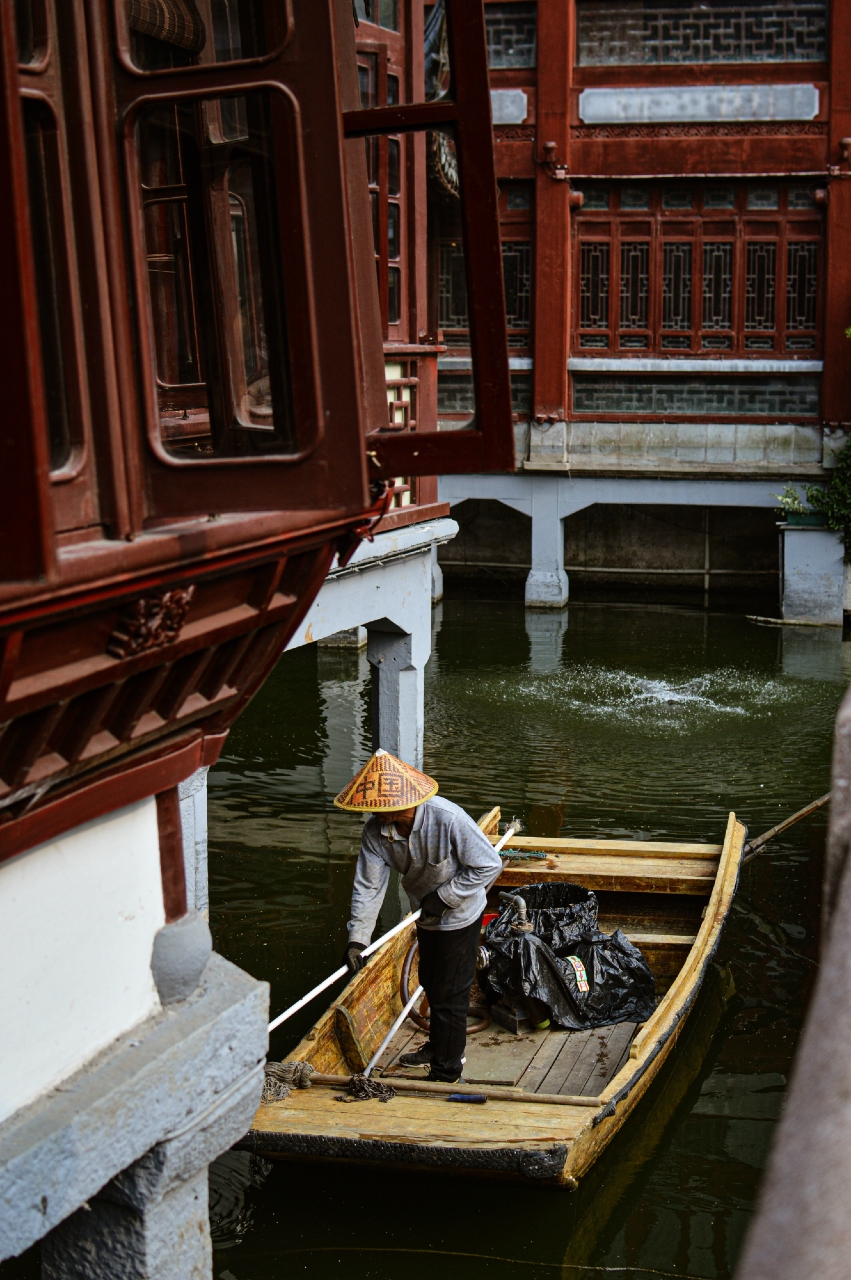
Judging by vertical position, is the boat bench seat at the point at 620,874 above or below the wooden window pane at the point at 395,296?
below

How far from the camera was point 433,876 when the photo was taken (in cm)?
672

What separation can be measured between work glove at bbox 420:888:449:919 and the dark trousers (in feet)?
0.41

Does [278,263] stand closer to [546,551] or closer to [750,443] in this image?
[750,443]

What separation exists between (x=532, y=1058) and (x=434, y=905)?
1.41m

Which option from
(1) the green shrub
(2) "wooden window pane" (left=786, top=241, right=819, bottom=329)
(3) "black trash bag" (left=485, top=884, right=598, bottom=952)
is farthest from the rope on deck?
(2) "wooden window pane" (left=786, top=241, right=819, bottom=329)

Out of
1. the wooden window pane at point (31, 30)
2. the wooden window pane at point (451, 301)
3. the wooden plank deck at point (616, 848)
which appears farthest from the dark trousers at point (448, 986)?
the wooden window pane at point (451, 301)

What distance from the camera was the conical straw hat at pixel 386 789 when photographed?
6402mm

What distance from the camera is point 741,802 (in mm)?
12734

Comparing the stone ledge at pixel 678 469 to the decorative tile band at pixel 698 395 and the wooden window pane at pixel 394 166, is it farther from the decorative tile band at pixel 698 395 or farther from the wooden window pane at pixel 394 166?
the wooden window pane at pixel 394 166

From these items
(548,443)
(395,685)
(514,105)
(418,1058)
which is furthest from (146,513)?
(514,105)

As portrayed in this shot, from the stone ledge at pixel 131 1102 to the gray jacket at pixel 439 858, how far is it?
299 cm

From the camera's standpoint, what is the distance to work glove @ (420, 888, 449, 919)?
6.71m

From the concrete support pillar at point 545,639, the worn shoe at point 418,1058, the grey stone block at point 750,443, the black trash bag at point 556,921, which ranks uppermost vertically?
the grey stone block at point 750,443

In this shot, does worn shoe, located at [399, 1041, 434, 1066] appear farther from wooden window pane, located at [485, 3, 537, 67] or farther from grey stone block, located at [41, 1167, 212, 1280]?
wooden window pane, located at [485, 3, 537, 67]
